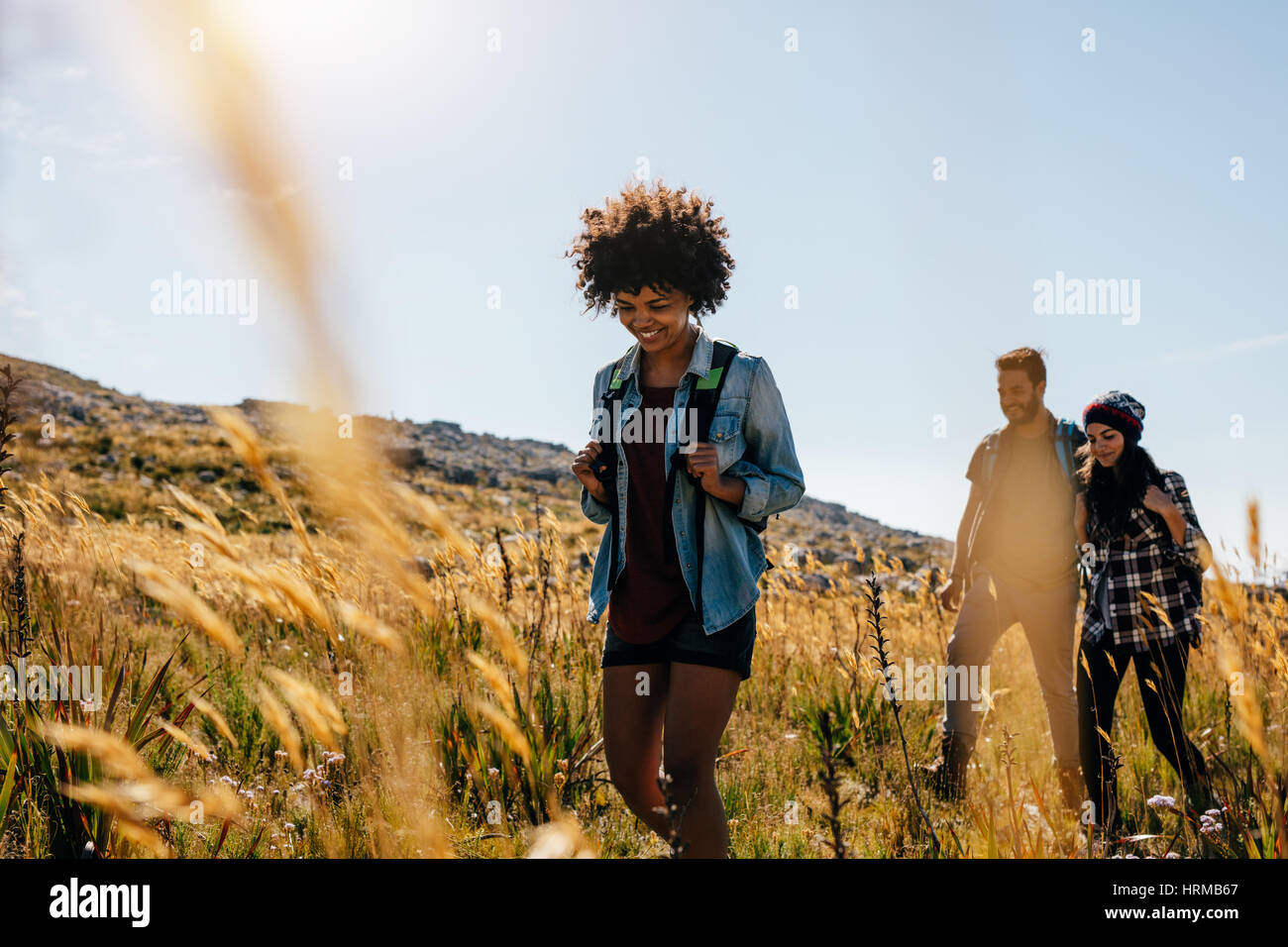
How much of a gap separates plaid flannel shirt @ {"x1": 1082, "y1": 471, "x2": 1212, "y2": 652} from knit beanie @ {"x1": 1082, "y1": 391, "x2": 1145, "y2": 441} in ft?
0.82

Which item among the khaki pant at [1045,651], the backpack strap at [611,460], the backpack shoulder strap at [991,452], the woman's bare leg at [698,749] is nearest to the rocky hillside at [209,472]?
the backpack shoulder strap at [991,452]

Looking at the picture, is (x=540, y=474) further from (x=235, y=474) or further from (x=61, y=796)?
(x=61, y=796)

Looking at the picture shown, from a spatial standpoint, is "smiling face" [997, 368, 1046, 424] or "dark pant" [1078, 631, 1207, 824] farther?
"smiling face" [997, 368, 1046, 424]

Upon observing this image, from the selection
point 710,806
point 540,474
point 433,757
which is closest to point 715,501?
point 710,806

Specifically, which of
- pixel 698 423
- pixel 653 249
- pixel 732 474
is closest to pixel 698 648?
pixel 732 474

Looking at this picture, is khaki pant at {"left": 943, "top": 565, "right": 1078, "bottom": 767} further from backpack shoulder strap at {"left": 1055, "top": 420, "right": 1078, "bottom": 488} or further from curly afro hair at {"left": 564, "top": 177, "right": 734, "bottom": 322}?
curly afro hair at {"left": 564, "top": 177, "right": 734, "bottom": 322}

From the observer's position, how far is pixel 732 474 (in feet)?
7.44

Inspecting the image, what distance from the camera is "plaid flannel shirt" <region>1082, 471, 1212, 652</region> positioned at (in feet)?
10.3

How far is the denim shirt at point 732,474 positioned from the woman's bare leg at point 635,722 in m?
0.21

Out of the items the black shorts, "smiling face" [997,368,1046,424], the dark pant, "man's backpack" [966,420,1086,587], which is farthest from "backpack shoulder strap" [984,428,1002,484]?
the black shorts

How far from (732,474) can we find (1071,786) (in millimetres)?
2417

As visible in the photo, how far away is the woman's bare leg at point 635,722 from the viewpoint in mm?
2250

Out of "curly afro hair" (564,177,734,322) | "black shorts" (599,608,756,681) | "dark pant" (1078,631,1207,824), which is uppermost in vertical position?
"curly afro hair" (564,177,734,322)
